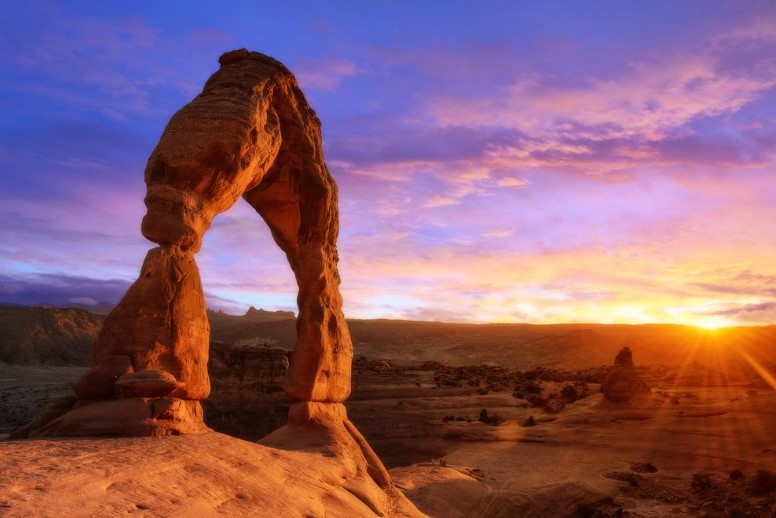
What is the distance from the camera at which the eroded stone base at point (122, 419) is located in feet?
17.8

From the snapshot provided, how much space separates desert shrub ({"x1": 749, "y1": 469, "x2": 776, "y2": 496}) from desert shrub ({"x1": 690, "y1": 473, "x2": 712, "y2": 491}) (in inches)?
36.9

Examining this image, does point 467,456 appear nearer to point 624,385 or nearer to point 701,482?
point 701,482

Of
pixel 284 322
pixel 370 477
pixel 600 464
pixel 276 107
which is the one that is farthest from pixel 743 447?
pixel 284 322

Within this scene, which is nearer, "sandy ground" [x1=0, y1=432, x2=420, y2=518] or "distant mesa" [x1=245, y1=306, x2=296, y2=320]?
"sandy ground" [x1=0, y1=432, x2=420, y2=518]

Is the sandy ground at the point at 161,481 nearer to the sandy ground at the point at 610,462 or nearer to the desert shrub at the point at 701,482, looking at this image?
the sandy ground at the point at 610,462

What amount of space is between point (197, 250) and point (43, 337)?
46.1 m

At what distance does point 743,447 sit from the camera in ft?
51.5

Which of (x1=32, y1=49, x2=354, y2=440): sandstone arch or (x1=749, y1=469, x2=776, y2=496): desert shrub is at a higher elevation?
(x1=32, y1=49, x2=354, y2=440): sandstone arch

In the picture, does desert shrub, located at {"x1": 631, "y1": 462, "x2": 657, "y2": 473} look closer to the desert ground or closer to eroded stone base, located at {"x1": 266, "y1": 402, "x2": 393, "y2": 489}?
the desert ground

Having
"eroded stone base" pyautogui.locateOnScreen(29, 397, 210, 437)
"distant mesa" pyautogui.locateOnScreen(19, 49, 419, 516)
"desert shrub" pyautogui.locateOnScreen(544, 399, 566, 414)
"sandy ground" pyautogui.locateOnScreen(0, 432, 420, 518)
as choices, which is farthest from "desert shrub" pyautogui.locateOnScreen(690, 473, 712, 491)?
"eroded stone base" pyautogui.locateOnScreen(29, 397, 210, 437)

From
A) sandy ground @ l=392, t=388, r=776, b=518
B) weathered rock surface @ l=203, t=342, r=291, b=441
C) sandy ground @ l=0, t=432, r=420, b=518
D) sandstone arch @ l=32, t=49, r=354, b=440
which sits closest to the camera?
sandy ground @ l=0, t=432, r=420, b=518

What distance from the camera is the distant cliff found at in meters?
43.4

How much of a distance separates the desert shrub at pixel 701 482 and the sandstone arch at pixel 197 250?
863 cm

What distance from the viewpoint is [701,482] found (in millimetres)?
13367
